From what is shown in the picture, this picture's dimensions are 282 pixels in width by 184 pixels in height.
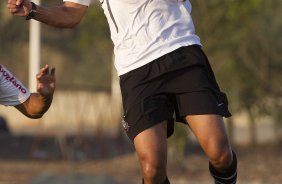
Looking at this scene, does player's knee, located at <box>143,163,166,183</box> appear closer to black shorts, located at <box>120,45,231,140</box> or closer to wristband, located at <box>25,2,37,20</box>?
black shorts, located at <box>120,45,231,140</box>

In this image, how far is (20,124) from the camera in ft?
114

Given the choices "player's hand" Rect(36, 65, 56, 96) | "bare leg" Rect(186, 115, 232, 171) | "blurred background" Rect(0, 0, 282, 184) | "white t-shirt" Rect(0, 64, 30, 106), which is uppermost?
"player's hand" Rect(36, 65, 56, 96)

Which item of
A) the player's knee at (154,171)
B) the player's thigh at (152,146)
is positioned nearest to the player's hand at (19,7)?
the player's thigh at (152,146)

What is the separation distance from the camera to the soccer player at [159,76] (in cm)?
680

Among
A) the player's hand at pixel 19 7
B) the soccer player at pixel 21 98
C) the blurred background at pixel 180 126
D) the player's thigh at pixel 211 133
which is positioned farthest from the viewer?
the blurred background at pixel 180 126

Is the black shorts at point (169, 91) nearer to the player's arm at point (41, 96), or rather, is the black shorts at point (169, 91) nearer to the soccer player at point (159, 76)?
the soccer player at point (159, 76)

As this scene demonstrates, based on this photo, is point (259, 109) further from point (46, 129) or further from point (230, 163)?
point (230, 163)

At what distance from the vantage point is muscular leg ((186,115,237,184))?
265 inches

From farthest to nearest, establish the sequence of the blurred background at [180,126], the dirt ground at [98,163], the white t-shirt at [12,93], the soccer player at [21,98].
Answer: the blurred background at [180,126] < the dirt ground at [98,163] < the white t-shirt at [12,93] < the soccer player at [21,98]

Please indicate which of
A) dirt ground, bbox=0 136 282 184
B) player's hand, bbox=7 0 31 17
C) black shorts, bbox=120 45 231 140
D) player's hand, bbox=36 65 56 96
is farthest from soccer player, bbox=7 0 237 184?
dirt ground, bbox=0 136 282 184

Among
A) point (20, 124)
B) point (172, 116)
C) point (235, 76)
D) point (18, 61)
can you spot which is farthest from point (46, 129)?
point (172, 116)

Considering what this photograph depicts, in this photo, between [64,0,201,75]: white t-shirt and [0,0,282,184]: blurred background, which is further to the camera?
[0,0,282,184]: blurred background

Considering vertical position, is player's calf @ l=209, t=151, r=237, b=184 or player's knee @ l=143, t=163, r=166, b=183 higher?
player's knee @ l=143, t=163, r=166, b=183

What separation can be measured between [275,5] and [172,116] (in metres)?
16.5
